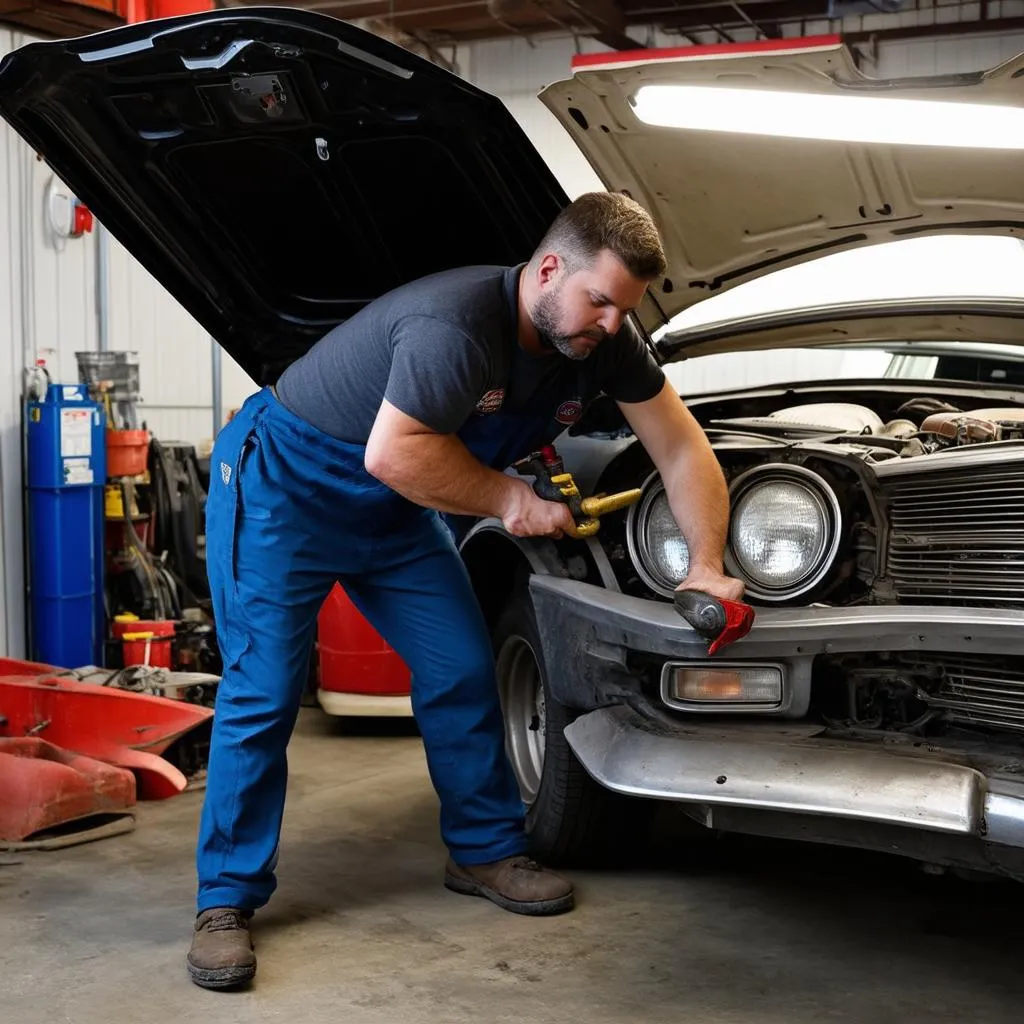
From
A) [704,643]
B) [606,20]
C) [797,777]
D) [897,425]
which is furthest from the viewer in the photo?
[606,20]

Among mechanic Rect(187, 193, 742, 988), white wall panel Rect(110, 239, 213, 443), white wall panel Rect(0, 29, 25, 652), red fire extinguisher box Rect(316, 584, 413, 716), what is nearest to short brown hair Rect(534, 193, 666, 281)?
mechanic Rect(187, 193, 742, 988)

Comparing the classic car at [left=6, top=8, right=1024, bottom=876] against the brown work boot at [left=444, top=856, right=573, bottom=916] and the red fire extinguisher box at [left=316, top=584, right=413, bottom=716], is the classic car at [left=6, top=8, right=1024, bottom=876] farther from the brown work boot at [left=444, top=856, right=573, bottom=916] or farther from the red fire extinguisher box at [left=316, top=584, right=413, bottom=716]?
the red fire extinguisher box at [left=316, top=584, right=413, bottom=716]

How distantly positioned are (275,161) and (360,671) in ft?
6.98

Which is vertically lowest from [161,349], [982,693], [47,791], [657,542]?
[47,791]

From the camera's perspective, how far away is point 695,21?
29.4 ft

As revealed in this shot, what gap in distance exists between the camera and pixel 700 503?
244 cm

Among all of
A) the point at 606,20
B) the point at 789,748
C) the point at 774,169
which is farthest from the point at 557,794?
the point at 606,20

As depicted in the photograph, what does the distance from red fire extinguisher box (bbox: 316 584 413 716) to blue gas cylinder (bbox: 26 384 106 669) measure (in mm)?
1683

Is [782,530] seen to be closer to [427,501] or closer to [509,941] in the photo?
[427,501]

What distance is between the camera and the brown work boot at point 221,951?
94.1 inches

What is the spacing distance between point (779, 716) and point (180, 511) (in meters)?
4.58

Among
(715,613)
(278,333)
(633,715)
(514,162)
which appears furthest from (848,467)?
(278,333)

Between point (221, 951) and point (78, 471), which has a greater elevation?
point (78, 471)

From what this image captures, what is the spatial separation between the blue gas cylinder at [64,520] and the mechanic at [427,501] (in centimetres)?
298
